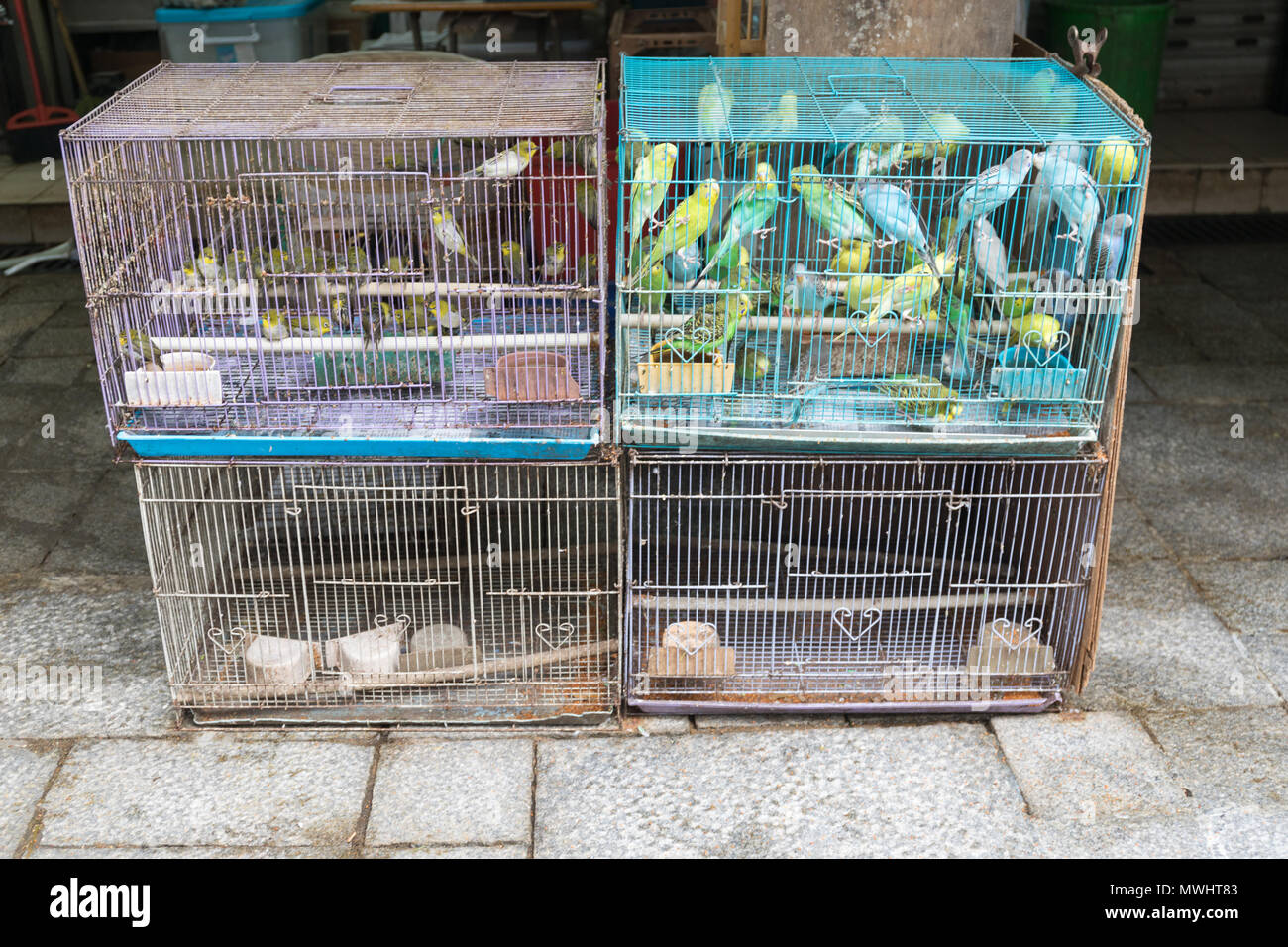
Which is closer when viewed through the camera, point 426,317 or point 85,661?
point 426,317

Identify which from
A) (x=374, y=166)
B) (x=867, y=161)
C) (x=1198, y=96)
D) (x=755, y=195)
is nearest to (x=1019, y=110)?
(x=867, y=161)

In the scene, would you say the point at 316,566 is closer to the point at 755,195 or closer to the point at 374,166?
the point at 374,166

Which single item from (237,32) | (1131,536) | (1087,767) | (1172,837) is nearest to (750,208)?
(1087,767)

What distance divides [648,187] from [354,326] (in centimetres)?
91

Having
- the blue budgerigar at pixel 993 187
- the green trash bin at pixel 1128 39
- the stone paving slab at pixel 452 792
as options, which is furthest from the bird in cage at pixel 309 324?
the green trash bin at pixel 1128 39

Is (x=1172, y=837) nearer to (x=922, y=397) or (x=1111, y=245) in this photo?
(x=922, y=397)

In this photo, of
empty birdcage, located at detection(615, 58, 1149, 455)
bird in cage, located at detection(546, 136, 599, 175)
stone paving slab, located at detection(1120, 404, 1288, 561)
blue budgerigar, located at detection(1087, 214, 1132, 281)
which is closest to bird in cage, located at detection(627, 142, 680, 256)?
empty birdcage, located at detection(615, 58, 1149, 455)

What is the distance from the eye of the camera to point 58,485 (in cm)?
496

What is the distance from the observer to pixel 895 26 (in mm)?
4141

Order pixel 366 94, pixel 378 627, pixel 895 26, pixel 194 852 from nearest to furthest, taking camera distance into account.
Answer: pixel 194 852 < pixel 366 94 < pixel 378 627 < pixel 895 26

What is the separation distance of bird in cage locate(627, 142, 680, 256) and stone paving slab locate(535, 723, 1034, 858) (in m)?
1.39

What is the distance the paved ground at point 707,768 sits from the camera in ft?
10.7

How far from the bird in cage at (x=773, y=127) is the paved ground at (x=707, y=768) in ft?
5.26

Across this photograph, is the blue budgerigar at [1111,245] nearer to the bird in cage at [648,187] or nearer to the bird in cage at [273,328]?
the bird in cage at [648,187]
